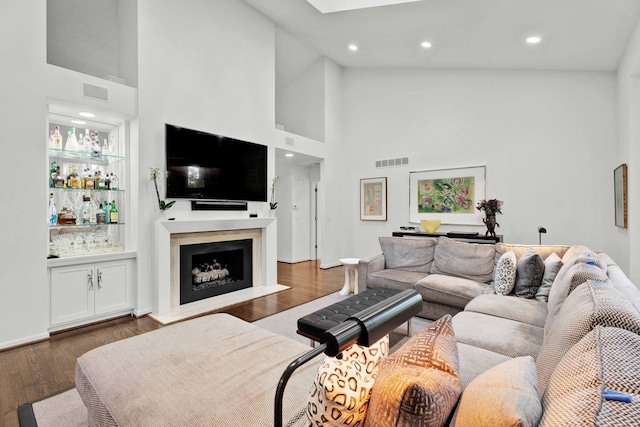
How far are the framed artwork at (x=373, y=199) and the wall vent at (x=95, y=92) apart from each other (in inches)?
184

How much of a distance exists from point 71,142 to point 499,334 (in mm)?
4323

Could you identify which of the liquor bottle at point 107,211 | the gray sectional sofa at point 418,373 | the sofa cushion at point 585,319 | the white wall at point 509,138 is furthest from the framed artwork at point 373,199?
the sofa cushion at point 585,319

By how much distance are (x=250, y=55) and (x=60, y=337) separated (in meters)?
4.21

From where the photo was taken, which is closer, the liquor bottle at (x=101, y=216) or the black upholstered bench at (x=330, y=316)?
the black upholstered bench at (x=330, y=316)

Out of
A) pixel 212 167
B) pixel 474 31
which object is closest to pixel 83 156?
pixel 212 167

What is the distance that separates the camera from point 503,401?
72 centimetres

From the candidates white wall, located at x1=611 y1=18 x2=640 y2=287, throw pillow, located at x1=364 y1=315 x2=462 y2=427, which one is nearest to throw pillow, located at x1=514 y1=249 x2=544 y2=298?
white wall, located at x1=611 y1=18 x2=640 y2=287

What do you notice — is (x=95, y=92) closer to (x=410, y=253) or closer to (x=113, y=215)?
(x=113, y=215)

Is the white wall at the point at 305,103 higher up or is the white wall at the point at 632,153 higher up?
the white wall at the point at 305,103

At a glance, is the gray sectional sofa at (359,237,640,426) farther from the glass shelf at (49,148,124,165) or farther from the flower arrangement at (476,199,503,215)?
the glass shelf at (49,148,124,165)

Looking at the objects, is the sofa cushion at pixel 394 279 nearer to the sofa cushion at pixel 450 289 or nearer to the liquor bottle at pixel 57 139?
the sofa cushion at pixel 450 289

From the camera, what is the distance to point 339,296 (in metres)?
4.37

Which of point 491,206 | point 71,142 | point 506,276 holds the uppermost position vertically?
point 71,142

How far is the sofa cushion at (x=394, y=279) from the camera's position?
138 inches
